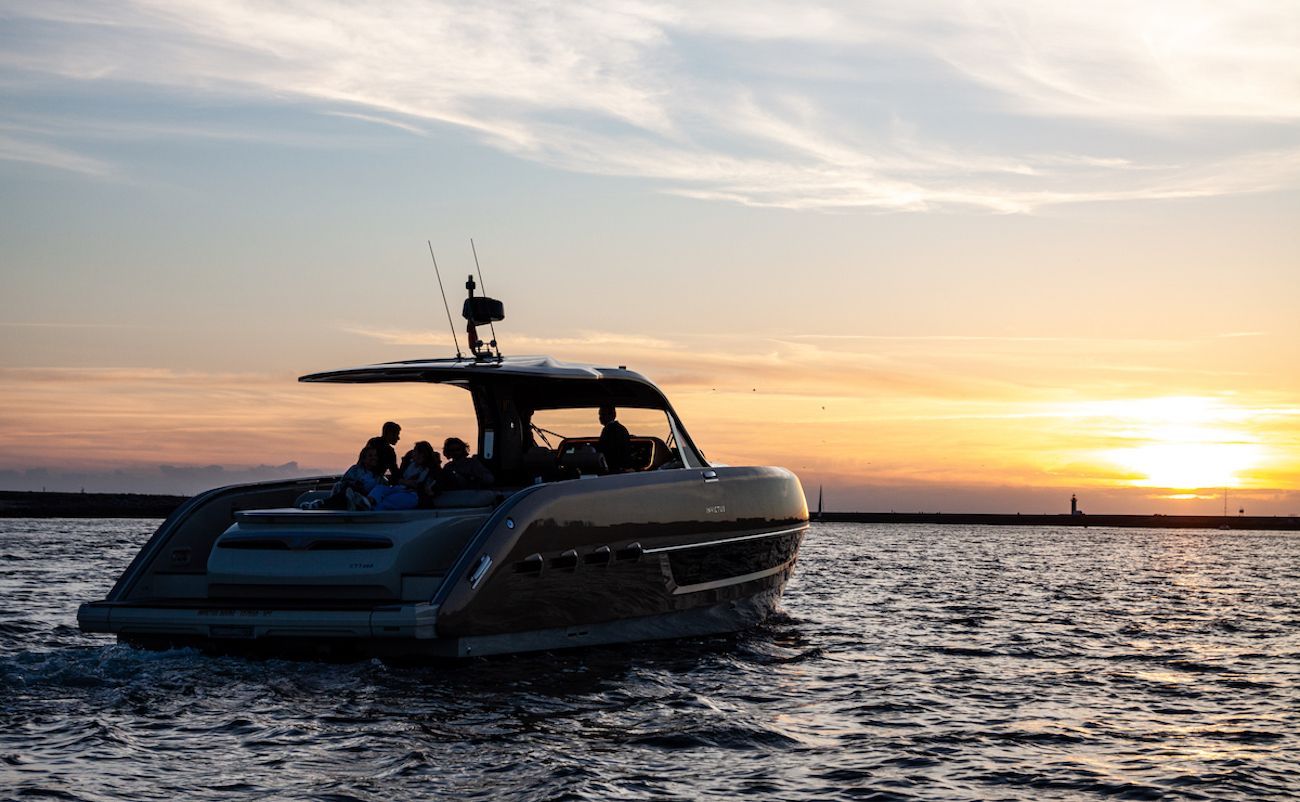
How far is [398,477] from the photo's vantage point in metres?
12.0

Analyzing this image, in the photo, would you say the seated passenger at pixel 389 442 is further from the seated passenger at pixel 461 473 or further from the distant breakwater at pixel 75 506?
the distant breakwater at pixel 75 506

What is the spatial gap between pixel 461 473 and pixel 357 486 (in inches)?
43.6

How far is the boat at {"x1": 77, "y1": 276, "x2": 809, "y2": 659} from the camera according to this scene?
973cm

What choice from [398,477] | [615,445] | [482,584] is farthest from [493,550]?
[615,445]

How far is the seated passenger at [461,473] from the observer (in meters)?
11.7

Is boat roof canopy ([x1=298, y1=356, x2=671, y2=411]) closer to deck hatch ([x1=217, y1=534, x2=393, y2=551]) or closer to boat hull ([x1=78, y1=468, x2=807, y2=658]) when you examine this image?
boat hull ([x1=78, y1=468, x2=807, y2=658])

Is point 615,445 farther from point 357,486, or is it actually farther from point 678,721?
point 678,721

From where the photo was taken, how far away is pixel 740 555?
43.5 ft

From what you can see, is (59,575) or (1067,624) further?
(59,575)

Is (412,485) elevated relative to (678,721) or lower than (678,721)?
elevated

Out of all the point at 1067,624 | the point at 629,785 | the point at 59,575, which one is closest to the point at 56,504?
the point at 59,575

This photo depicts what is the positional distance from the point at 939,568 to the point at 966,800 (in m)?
26.7

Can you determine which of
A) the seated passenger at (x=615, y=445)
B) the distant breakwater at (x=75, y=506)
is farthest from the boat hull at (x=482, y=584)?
the distant breakwater at (x=75, y=506)

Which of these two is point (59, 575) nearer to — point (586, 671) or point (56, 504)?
point (586, 671)
